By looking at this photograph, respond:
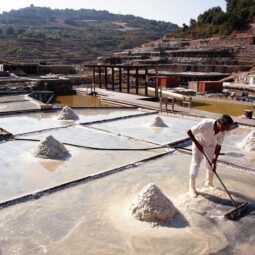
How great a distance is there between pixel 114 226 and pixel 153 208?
53 cm

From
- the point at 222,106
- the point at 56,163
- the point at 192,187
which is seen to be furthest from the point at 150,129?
the point at 222,106

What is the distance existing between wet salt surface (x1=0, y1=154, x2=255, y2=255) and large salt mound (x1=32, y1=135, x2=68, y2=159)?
1.73 metres

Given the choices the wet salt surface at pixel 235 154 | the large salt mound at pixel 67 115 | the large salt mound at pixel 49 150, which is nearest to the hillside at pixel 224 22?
the large salt mound at pixel 67 115

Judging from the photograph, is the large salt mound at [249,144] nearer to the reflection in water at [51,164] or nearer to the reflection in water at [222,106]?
the reflection in water at [51,164]

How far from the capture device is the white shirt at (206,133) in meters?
4.73

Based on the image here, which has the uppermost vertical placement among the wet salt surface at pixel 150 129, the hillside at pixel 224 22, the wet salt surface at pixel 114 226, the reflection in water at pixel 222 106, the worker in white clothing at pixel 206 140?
the hillside at pixel 224 22

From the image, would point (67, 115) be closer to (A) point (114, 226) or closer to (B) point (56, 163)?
(B) point (56, 163)

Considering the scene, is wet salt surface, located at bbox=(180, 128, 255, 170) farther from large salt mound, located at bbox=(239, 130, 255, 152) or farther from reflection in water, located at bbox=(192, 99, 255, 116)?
reflection in water, located at bbox=(192, 99, 255, 116)

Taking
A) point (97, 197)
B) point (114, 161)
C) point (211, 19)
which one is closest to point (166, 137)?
point (114, 161)

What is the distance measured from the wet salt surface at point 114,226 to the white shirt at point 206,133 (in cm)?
79

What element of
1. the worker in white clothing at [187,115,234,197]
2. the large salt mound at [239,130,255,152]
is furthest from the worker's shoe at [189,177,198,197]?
the large salt mound at [239,130,255,152]

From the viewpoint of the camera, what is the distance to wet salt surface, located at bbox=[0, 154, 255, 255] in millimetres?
3822

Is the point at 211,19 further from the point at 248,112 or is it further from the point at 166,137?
the point at 166,137

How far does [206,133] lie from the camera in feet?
15.6
